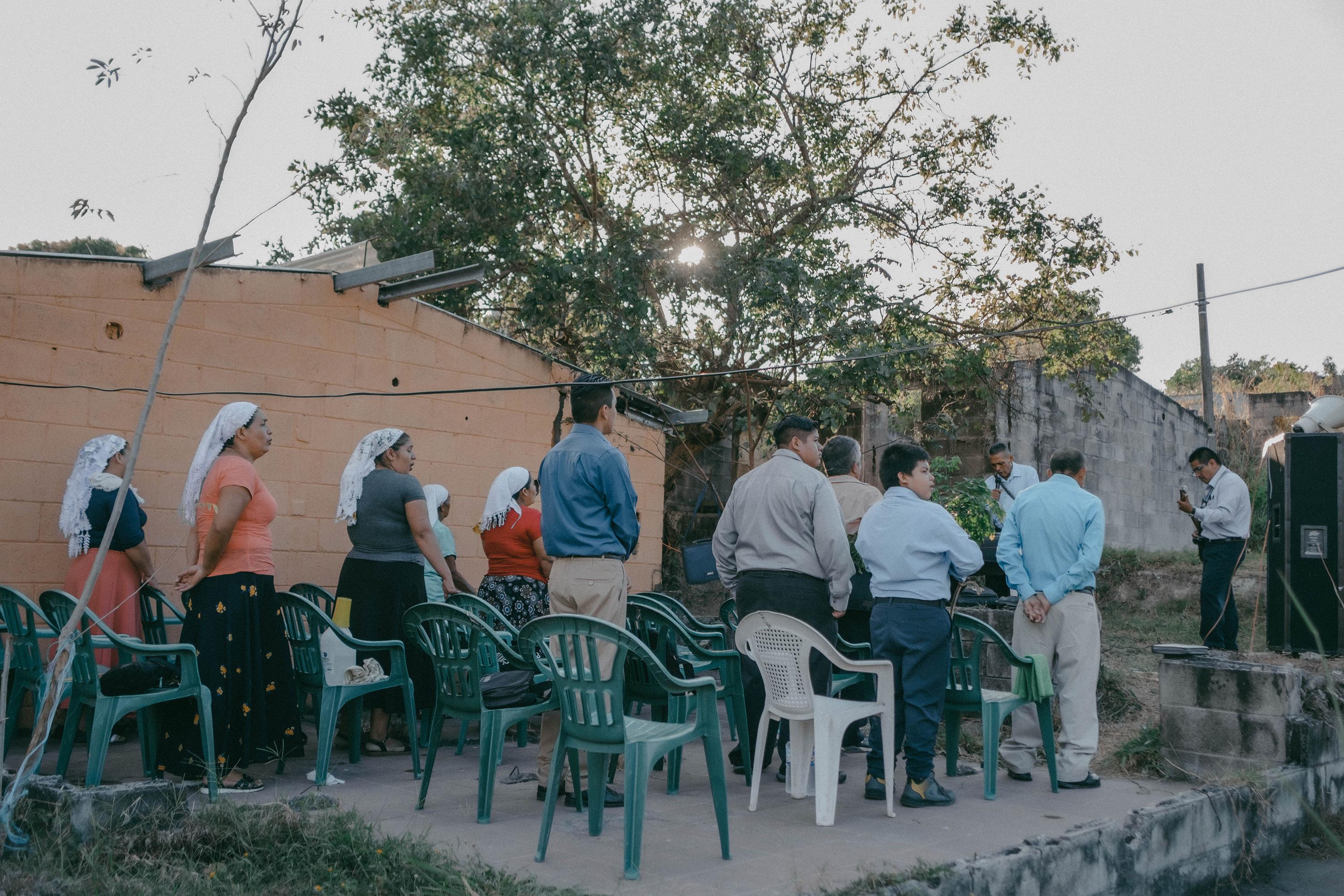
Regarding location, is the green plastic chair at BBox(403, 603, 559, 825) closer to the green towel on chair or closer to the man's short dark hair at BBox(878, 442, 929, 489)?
the man's short dark hair at BBox(878, 442, 929, 489)

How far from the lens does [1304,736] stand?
5.07 m

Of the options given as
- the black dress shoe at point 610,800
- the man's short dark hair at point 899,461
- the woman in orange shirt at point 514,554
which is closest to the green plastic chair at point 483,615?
the woman in orange shirt at point 514,554

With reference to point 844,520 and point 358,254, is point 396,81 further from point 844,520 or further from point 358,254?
point 844,520

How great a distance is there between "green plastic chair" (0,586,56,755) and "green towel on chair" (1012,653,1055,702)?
433 centimetres

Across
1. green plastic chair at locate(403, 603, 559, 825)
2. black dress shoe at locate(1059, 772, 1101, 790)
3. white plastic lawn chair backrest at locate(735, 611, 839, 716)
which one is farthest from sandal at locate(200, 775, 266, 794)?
black dress shoe at locate(1059, 772, 1101, 790)

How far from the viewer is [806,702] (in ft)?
14.3

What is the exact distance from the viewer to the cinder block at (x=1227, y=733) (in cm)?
500

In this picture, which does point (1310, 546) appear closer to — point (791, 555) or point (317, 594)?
point (791, 555)

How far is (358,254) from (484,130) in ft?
7.15

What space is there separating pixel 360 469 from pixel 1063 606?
11.6 feet

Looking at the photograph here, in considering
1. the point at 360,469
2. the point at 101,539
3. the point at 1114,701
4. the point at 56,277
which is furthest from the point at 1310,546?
the point at 56,277

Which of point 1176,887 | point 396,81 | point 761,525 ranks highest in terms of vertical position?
point 396,81

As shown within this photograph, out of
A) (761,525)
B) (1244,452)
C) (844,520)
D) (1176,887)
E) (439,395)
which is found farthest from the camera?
(1244,452)

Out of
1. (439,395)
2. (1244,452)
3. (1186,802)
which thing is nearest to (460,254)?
(439,395)
